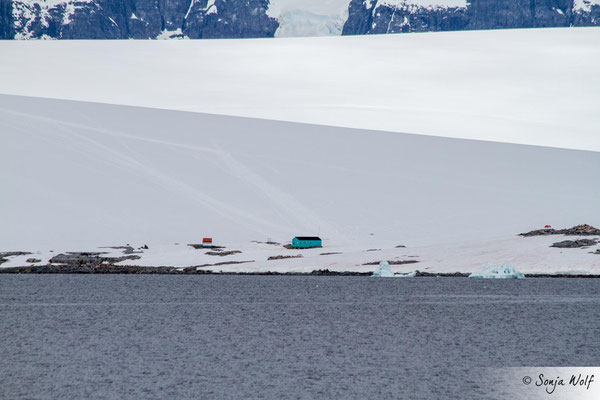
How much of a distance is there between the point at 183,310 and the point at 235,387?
8634 millimetres

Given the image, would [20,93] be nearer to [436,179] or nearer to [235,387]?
[436,179]

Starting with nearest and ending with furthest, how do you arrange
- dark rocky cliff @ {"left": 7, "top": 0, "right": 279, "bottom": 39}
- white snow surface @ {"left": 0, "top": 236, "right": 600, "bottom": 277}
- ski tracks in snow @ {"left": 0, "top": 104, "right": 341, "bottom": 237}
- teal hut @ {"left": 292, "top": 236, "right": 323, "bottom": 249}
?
white snow surface @ {"left": 0, "top": 236, "right": 600, "bottom": 277} → teal hut @ {"left": 292, "top": 236, "right": 323, "bottom": 249} → ski tracks in snow @ {"left": 0, "top": 104, "right": 341, "bottom": 237} → dark rocky cliff @ {"left": 7, "top": 0, "right": 279, "bottom": 39}

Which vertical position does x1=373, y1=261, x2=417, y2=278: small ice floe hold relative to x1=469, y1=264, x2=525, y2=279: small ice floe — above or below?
below

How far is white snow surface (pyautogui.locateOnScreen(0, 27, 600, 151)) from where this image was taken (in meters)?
64.1

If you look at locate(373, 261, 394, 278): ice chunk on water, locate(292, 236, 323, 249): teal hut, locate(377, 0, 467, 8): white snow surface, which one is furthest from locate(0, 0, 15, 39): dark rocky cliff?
locate(373, 261, 394, 278): ice chunk on water

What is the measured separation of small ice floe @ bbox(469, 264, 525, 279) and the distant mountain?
113 meters

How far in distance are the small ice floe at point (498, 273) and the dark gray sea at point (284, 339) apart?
124 inches

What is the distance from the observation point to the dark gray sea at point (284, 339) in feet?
38.3

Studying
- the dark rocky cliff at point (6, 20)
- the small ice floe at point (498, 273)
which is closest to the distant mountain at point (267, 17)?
the dark rocky cliff at point (6, 20)

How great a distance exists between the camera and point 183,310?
19953 millimetres

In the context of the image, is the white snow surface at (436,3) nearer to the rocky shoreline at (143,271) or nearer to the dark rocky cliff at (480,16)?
the dark rocky cliff at (480,16)

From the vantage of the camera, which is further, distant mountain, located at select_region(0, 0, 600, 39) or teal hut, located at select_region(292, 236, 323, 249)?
distant mountain, located at select_region(0, 0, 600, 39)

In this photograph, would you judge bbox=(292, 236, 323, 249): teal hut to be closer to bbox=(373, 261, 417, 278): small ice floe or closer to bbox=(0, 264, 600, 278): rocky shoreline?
bbox=(0, 264, 600, 278): rocky shoreline

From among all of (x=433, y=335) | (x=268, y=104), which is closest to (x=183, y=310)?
(x=433, y=335)
